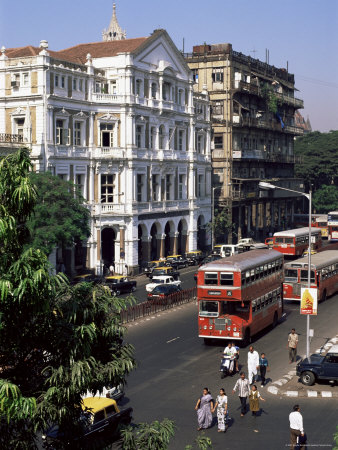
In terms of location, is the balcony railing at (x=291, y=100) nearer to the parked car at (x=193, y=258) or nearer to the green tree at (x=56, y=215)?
the parked car at (x=193, y=258)

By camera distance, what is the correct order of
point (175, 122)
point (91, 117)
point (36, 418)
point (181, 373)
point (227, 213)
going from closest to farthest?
point (36, 418)
point (181, 373)
point (91, 117)
point (175, 122)
point (227, 213)

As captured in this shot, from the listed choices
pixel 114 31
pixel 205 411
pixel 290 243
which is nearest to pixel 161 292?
pixel 290 243

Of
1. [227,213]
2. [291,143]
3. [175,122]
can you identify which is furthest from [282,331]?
[291,143]

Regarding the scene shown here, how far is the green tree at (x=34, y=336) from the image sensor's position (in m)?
12.7

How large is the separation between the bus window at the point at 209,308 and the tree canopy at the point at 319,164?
8925cm

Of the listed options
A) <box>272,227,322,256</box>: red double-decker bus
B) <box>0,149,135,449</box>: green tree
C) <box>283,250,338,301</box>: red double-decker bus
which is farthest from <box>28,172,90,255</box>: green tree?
<box>0,149,135,449</box>: green tree

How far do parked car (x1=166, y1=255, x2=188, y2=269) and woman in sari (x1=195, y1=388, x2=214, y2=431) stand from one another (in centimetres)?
4146

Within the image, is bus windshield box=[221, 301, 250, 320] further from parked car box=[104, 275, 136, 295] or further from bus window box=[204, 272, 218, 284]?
parked car box=[104, 275, 136, 295]

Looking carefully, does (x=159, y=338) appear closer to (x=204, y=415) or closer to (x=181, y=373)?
(x=181, y=373)

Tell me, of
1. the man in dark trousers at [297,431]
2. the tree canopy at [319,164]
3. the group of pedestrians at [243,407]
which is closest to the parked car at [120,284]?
the group of pedestrians at [243,407]

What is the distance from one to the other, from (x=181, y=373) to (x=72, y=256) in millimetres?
29853

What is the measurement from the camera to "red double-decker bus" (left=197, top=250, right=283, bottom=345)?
3531cm

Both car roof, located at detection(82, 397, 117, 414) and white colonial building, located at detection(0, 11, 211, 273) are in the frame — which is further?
white colonial building, located at detection(0, 11, 211, 273)

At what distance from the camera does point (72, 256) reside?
2387 inches
